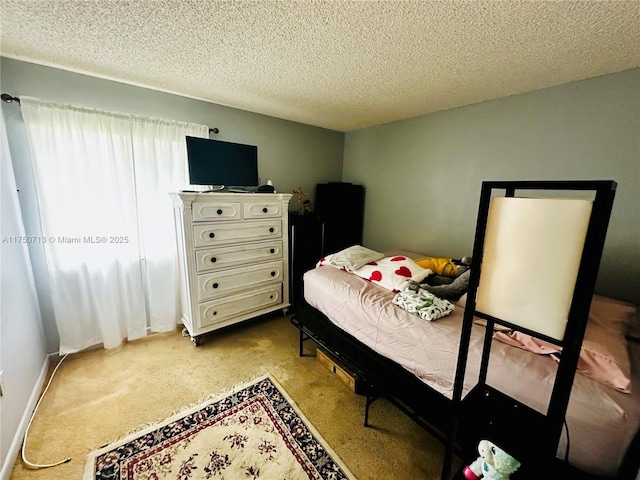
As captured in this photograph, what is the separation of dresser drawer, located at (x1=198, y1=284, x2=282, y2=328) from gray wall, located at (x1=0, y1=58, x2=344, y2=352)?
1.15 meters

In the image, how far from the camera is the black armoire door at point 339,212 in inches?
125

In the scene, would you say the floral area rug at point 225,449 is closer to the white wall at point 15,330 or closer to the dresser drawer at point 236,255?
the white wall at point 15,330

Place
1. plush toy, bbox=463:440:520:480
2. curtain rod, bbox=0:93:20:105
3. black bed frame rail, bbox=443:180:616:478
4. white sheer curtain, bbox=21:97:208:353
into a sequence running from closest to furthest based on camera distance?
black bed frame rail, bbox=443:180:616:478 → plush toy, bbox=463:440:520:480 → curtain rod, bbox=0:93:20:105 → white sheer curtain, bbox=21:97:208:353

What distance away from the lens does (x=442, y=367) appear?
1258 millimetres

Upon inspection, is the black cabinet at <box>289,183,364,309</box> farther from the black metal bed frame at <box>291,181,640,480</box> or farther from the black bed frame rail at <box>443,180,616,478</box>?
the black bed frame rail at <box>443,180,616,478</box>

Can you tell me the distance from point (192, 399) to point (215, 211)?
1420 mm

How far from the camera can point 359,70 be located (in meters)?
1.74

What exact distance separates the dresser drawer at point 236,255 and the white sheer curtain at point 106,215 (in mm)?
465

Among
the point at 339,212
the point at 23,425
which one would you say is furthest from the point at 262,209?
the point at 23,425

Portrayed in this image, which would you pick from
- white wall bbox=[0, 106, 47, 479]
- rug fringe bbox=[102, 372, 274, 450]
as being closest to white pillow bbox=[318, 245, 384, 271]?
rug fringe bbox=[102, 372, 274, 450]

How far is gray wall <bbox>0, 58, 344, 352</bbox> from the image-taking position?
1765mm

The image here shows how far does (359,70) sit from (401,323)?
1694mm

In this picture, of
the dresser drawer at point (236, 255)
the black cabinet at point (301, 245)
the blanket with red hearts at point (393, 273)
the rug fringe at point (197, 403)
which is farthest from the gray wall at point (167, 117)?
the blanket with red hearts at point (393, 273)

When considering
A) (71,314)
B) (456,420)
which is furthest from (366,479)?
(71,314)
